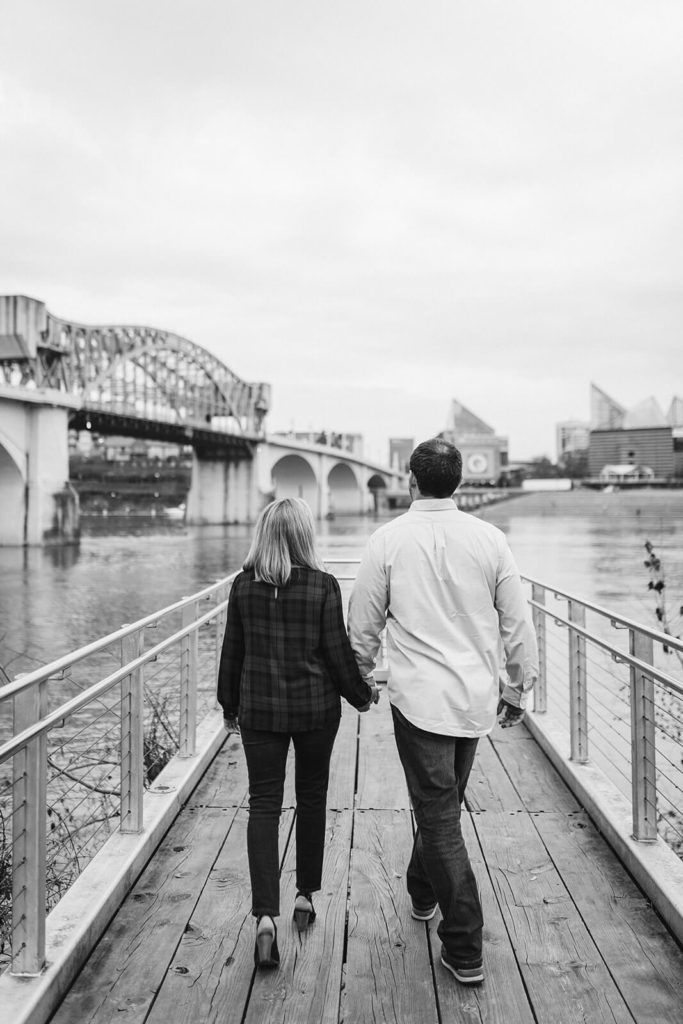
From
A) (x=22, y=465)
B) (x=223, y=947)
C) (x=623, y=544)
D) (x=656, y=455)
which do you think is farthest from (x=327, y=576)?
(x=656, y=455)

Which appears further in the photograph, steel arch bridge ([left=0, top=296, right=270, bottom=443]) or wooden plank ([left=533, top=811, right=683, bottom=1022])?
steel arch bridge ([left=0, top=296, right=270, bottom=443])

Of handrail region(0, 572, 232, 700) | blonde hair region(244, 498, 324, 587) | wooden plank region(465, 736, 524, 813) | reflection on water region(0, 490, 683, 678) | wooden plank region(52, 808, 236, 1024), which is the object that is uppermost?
blonde hair region(244, 498, 324, 587)

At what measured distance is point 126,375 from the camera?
6316 centimetres

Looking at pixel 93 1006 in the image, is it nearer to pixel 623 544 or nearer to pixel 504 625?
pixel 504 625

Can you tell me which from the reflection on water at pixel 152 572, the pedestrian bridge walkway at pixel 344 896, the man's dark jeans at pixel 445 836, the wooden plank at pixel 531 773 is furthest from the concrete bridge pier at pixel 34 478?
the man's dark jeans at pixel 445 836

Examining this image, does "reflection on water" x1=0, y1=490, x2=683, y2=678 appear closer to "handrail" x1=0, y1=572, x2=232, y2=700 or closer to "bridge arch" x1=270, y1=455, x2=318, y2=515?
"handrail" x1=0, y1=572, x2=232, y2=700

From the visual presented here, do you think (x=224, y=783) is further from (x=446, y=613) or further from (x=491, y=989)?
(x=446, y=613)

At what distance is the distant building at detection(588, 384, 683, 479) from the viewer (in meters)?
173

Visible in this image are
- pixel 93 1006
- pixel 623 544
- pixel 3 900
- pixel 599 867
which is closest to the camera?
pixel 93 1006

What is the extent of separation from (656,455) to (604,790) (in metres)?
183

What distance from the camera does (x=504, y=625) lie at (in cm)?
289

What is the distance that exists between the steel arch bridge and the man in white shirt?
44.3m

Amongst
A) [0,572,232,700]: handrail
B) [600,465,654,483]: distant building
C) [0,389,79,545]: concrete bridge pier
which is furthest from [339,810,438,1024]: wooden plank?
[600,465,654,483]: distant building

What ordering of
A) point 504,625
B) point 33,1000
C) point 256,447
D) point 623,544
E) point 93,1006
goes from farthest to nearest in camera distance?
1. point 256,447
2. point 623,544
3. point 504,625
4. point 93,1006
5. point 33,1000
